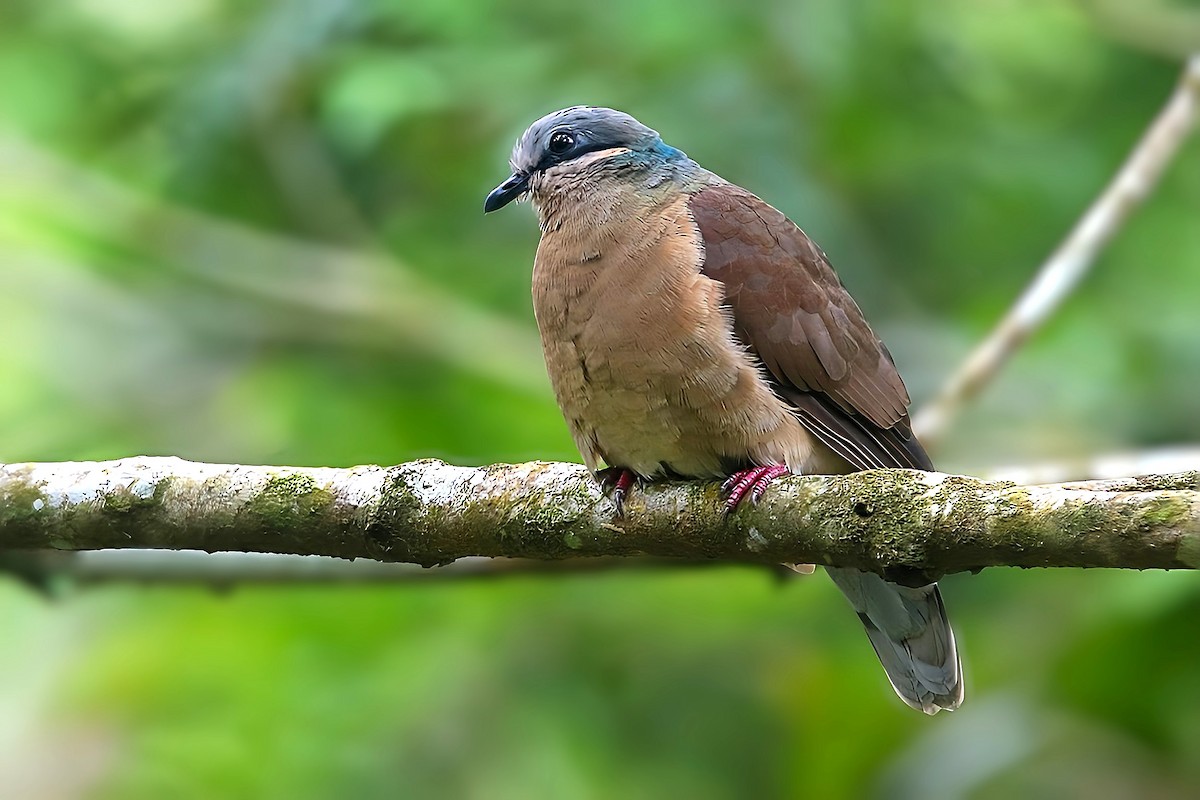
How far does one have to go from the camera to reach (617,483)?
11.3 ft

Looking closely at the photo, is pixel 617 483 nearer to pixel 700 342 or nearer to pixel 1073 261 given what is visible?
pixel 700 342

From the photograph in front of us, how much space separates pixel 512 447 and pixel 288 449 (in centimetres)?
92

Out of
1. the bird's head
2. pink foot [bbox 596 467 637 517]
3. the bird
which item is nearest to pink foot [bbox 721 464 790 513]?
the bird

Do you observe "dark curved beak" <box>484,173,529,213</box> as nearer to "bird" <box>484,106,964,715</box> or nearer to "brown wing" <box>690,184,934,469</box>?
"bird" <box>484,106,964,715</box>

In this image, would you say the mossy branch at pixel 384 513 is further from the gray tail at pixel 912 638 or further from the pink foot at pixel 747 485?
the gray tail at pixel 912 638

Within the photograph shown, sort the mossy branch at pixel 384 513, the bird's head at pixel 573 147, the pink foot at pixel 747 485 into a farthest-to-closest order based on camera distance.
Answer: the bird's head at pixel 573 147 → the mossy branch at pixel 384 513 → the pink foot at pixel 747 485

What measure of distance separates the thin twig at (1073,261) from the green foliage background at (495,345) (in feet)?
2.81

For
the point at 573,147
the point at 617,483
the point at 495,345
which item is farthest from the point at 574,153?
the point at 495,345

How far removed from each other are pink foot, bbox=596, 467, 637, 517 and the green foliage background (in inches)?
78.9

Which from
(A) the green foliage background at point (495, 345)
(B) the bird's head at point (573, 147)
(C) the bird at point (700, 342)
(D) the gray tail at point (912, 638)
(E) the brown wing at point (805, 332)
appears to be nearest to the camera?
(C) the bird at point (700, 342)

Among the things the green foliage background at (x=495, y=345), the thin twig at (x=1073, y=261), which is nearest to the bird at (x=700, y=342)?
the thin twig at (x=1073, y=261)

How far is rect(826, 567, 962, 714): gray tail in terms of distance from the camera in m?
4.23

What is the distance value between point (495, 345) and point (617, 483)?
2881 millimetres

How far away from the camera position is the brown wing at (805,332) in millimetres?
3982
